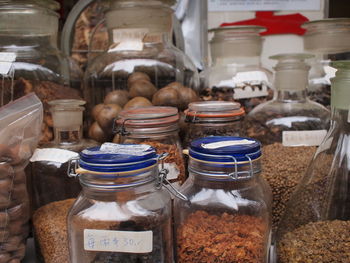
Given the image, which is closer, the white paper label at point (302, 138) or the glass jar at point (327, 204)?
the glass jar at point (327, 204)

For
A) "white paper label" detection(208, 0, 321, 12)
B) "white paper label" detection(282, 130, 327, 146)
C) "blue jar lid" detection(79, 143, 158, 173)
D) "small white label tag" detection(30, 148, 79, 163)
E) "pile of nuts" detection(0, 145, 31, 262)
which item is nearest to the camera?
"blue jar lid" detection(79, 143, 158, 173)

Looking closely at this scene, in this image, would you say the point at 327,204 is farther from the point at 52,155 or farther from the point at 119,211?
the point at 52,155

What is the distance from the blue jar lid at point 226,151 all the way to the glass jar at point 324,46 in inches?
17.4

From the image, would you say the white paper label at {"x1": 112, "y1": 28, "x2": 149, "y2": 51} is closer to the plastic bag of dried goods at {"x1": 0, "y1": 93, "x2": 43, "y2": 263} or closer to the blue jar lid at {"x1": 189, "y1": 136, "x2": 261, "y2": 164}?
the plastic bag of dried goods at {"x1": 0, "y1": 93, "x2": 43, "y2": 263}

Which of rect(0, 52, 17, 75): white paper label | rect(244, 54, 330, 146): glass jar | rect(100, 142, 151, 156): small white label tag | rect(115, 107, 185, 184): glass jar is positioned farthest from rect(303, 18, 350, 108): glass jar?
rect(0, 52, 17, 75): white paper label

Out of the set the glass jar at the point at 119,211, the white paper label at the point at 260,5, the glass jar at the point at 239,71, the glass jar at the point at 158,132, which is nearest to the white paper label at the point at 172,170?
the glass jar at the point at 158,132

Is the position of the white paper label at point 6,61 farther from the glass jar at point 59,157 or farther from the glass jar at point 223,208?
the glass jar at point 223,208

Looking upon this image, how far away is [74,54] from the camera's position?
3.93 ft

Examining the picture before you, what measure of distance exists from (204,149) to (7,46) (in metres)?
0.53

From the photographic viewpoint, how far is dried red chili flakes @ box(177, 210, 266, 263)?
54 centimetres

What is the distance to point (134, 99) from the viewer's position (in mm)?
839

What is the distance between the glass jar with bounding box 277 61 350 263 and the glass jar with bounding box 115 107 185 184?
195 millimetres

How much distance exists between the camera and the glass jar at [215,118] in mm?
716

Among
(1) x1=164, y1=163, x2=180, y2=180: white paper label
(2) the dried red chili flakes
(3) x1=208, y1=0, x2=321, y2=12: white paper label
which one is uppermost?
(3) x1=208, y1=0, x2=321, y2=12: white paper label
